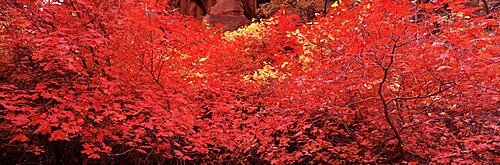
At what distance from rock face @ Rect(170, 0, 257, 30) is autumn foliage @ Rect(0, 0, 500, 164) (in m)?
9.57

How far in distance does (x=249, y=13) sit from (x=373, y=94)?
605 inches

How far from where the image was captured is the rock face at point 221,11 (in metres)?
20.0

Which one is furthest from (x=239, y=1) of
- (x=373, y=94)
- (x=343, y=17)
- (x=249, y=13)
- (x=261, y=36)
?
(x=373, y=94)

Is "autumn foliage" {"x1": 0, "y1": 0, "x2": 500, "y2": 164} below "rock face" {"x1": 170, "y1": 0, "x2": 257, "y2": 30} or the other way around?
below

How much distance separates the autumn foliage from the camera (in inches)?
237

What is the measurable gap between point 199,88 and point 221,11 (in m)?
12.2

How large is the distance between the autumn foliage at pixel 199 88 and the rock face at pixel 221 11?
31.4 feet

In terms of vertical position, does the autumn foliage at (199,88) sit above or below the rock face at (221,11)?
below

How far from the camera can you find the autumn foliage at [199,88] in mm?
6008

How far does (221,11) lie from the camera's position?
70.2ft

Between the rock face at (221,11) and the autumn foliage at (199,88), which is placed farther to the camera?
the rock face at (221,11)

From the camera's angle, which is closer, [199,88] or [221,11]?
[199,88]

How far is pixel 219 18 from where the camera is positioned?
21234 mm

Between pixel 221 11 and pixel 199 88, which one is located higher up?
pixel 221 11
